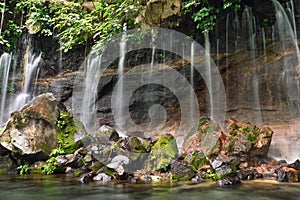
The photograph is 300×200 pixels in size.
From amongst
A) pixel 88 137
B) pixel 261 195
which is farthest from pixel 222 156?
pixel 88 137

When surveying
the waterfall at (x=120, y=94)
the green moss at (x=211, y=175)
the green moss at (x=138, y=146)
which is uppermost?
the waterfall at (x=120, y=94)

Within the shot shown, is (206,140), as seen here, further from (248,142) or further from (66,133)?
(66,133)

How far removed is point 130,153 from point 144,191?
2581 millimetres

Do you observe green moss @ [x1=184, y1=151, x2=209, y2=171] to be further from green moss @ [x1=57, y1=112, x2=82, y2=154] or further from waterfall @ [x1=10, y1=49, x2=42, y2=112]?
waterfall @ [x1=10, y1=49, x2=42, y2=112]

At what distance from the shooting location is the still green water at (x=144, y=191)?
4.93m

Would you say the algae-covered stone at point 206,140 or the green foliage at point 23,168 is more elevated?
the algae-covered stone at point 206,140

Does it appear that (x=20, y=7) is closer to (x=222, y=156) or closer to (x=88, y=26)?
(x=88, y=26)

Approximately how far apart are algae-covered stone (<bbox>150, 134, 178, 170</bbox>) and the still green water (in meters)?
1.24

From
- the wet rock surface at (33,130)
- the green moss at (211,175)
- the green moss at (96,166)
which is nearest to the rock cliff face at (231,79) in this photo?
the green moss at (211,175)

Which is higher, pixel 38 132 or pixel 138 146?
pixel 38 132

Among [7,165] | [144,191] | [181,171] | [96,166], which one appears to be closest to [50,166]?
[7,165]

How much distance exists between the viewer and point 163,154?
7.62 meters

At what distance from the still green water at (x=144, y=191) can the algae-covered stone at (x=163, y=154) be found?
1.24 meters

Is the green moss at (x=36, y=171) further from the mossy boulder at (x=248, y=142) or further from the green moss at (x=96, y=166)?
the mossy boulder at (x=248, y=142)
